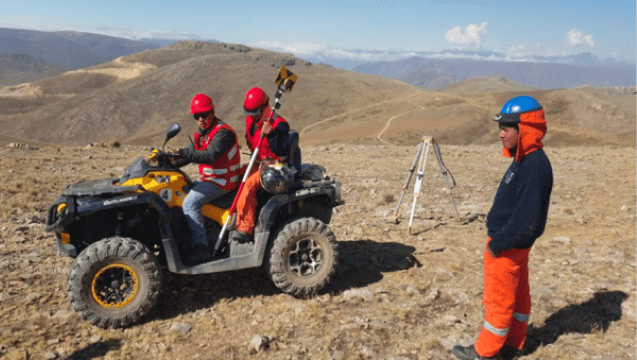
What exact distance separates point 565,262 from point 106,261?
676 centimetres

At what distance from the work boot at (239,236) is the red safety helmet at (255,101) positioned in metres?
1.61

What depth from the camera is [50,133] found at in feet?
301

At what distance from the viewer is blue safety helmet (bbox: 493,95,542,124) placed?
4.01 m

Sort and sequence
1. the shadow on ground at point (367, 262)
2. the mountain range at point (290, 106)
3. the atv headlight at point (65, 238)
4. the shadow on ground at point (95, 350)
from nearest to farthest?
the shadow on ground at point (95, 350) → the atv headlight at point (65, 238) → the shadow on ground at point (367, 262) → the mountain range at point (290, 106)

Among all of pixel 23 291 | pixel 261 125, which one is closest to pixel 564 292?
pixel 261 125

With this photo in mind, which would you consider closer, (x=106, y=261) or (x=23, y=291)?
(x=106, y=261)

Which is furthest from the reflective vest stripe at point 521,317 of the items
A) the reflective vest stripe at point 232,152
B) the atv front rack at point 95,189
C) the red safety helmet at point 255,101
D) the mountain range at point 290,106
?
the mountain range at point 290,106

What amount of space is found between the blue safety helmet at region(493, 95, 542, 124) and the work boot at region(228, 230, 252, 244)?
339cm

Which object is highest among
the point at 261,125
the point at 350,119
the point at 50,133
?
the point at 261,125

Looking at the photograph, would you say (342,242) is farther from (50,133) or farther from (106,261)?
(50,133)

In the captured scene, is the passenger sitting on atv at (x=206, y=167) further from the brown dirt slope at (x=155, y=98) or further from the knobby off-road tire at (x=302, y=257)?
the brown dirt slope at (x=155, y=98)

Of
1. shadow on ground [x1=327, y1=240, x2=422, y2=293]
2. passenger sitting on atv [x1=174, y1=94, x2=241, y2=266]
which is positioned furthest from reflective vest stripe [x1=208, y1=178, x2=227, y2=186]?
shadow on ground [x1=327, y1=240, x2=422, y2=293]

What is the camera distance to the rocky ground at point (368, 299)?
4984mm

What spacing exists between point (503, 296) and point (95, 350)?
13.9 feet
